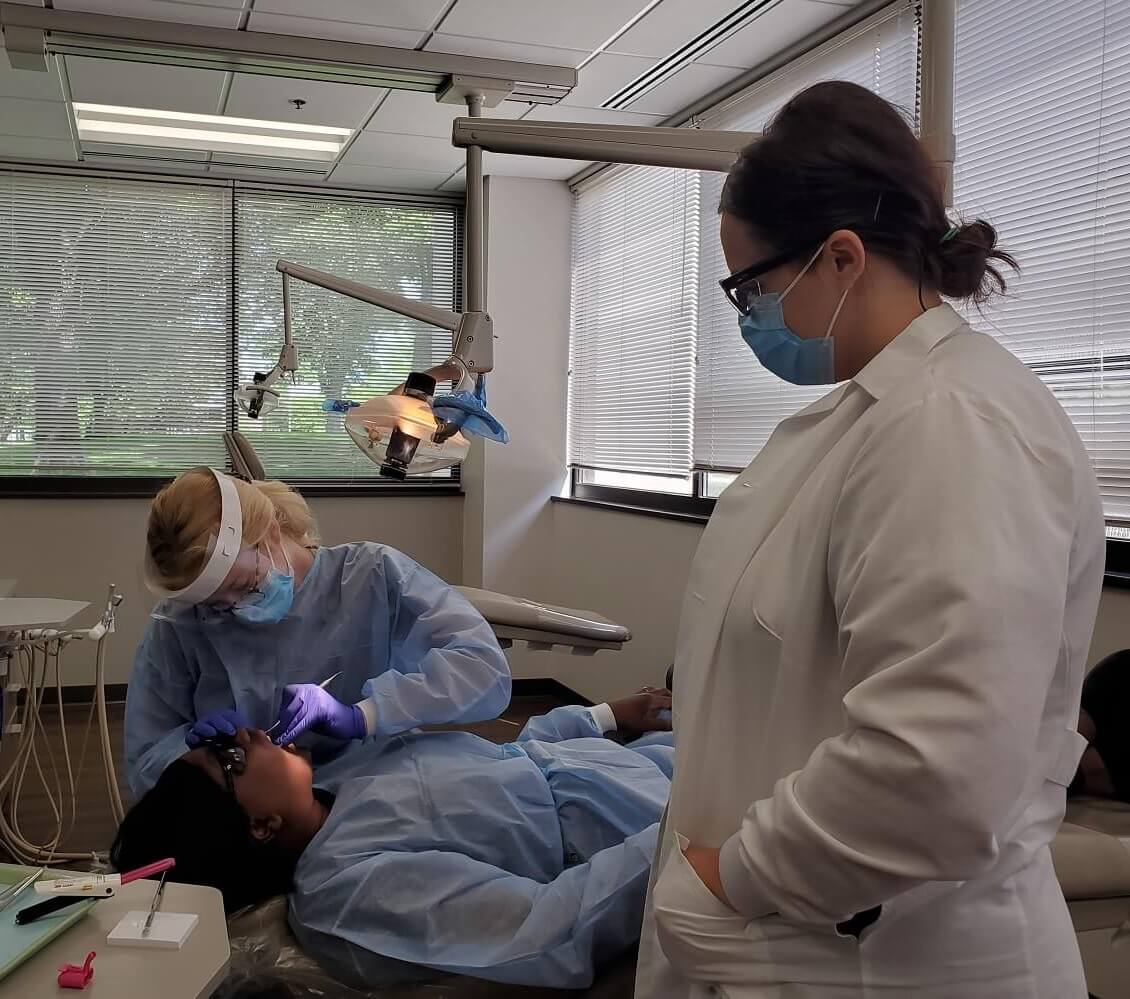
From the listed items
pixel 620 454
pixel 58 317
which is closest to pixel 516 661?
pixel 620 454

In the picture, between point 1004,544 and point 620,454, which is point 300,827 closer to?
point 1004,544

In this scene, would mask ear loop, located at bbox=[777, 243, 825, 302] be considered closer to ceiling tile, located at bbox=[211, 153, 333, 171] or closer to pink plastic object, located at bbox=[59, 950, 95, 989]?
pink plastic object, located at bbox=[59, 950, 95, 989]

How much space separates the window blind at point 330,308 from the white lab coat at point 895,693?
4412mm

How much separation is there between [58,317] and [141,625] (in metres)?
1.44

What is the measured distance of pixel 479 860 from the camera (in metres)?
1.77

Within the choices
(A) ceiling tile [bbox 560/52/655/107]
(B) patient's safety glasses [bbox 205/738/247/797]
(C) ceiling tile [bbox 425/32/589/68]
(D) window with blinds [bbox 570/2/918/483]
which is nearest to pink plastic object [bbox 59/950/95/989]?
(B) patient's safety glasses [bbox 205/738/247/797]

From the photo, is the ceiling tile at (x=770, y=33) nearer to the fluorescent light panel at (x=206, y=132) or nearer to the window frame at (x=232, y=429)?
the window frame at (x=232, y=429)

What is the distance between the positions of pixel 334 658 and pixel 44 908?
3.46 ft

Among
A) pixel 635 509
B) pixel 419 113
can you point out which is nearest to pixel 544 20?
pixel 419 113

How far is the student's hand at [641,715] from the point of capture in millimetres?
2443

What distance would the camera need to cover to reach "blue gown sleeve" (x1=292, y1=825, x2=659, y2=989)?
150cm

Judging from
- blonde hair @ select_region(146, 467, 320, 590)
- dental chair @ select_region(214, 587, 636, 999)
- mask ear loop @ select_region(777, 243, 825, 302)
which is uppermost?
mask ear loop @ select_region(777, 243, 825, 302)

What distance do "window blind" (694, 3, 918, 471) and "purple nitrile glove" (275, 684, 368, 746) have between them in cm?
157

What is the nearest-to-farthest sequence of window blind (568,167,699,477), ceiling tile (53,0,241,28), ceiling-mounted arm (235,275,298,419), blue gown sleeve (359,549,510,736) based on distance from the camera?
blue gown sleeve (359,549,510,736)
ceiling-mounted arm (235,275,298,419)
ceiling tile (53,0,241,28)
window blind (568,167,699,477)
